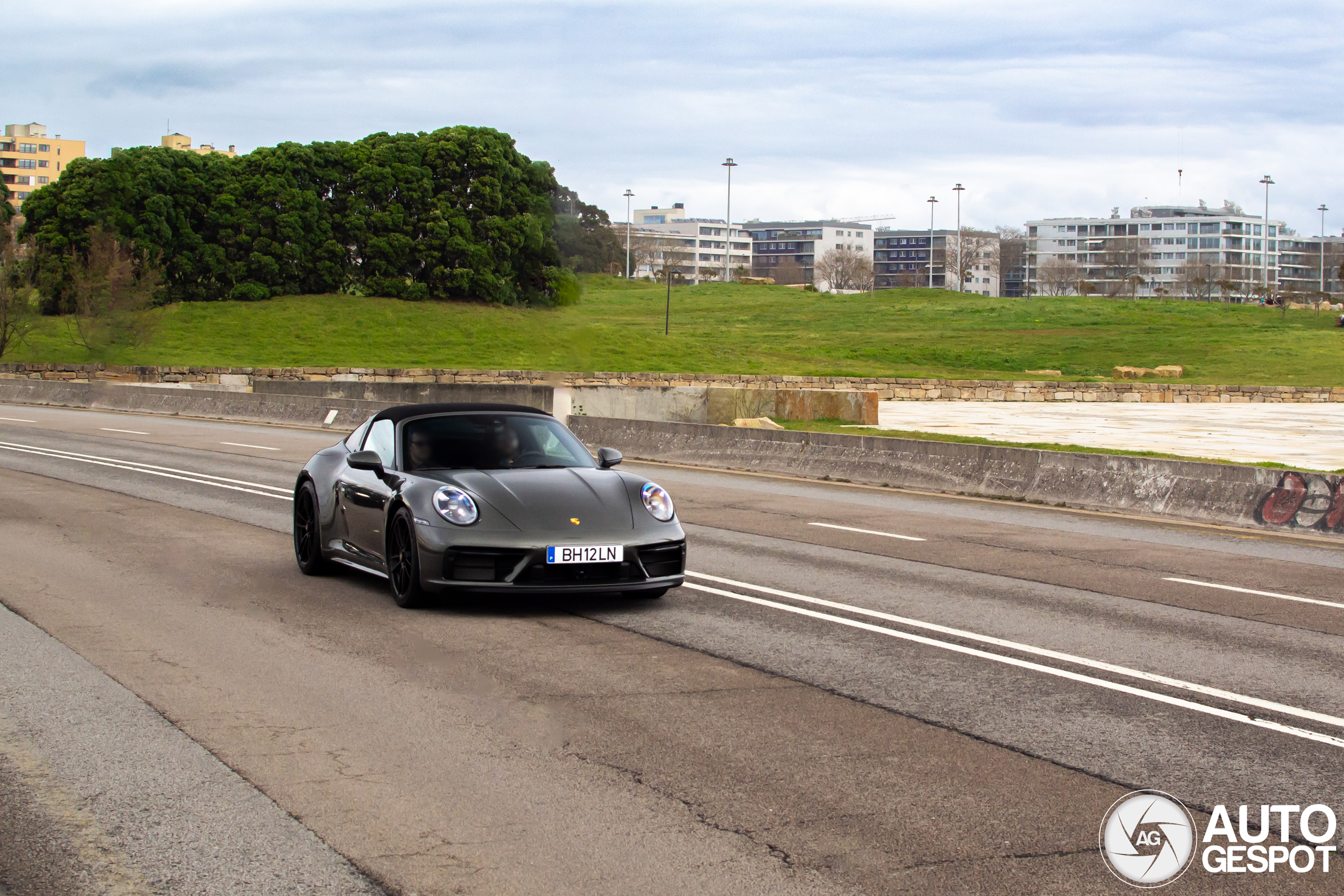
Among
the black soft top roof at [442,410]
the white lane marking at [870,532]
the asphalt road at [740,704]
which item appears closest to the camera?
the asphalt road at [740,704]

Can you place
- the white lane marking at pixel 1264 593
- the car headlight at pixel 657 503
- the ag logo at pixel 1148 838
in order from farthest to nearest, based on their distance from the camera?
1. the white lane marking at pixel 1264 593
2. the car headlight at pixel 657 503
3. the ag logo at pixel 1148 838

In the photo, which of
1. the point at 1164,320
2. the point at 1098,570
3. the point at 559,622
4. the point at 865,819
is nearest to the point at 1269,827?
the point at 865,819

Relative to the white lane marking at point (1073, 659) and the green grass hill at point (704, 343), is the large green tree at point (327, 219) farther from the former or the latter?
the white lane marking at point (1073, 659)

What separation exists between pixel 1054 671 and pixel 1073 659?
42 cm

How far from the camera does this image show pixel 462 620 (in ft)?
28.8

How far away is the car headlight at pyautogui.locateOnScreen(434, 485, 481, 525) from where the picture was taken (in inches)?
343

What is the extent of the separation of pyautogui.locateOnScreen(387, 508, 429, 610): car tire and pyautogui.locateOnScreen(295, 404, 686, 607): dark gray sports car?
11 mm

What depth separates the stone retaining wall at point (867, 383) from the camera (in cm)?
5878

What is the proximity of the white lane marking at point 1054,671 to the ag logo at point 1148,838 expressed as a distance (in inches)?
54.6

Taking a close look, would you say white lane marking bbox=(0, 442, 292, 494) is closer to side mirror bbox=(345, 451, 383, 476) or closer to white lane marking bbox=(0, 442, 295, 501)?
white lane marking bbox=(0, 442, 295, 501)

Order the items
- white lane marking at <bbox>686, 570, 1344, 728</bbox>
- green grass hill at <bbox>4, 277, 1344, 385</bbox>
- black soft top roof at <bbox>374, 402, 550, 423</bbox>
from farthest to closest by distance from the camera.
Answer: green grass hill at <bbox>4, 277, 1344, 385</bbox>
black soft top roof at <bbox>374, 402, 550, 423</bbox>
white lane marking at <bbox>686, 570, 1344, 728</bbox>

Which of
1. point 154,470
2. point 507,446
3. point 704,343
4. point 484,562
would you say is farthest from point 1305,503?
point 704,343

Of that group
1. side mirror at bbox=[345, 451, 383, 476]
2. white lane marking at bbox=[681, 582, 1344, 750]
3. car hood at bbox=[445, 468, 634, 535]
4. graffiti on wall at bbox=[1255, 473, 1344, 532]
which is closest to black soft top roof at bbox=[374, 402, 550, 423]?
side mirror at bbox=[345, 451, 383, 476]

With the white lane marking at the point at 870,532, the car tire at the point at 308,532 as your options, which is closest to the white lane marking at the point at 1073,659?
the car tire at the point at 308,532
